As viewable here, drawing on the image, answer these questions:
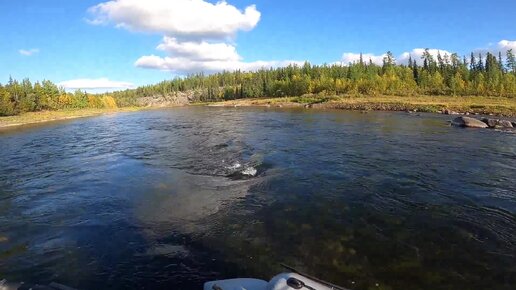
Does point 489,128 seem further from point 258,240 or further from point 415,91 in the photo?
point 415,91

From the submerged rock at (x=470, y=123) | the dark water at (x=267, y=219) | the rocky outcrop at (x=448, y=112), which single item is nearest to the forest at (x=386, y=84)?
the rocky outcrop at (x=448, y=112)

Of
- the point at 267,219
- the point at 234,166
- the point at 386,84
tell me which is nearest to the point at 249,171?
the point at 234,166

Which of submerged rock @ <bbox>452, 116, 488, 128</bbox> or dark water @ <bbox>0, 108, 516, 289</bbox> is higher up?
submerged rock @ <bbox>452, 116, 488, 128</bbox>

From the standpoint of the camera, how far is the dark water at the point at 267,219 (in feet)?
39.0

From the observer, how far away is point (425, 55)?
162750mm

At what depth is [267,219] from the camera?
16156 mm

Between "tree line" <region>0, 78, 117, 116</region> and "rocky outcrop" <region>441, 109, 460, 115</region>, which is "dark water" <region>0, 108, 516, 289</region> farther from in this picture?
"tree line" <region>0, 78, 117, 116</region>

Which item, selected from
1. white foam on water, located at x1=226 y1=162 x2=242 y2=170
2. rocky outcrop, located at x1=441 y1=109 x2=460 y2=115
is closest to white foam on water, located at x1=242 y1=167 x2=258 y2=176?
white foam on water, located at x1=226 y1=162 x2=242 y2=170

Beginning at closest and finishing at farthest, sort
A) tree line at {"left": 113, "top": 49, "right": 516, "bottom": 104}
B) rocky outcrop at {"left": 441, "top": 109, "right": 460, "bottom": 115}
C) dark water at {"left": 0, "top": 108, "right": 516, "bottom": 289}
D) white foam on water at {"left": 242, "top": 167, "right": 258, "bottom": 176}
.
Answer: dark water at {"left": 0, "top": 108, "right": 516, "bottom": 289} < white foam on water at {"left": 242, "top": 167, "right": 258, "bottom": 176} < rocky outcrop at {"left": 441, "top": 109, "right": 460, "bottom": 115} < tree line at {"left": 113, "top": 49, "right": 516, "bottom": 104}

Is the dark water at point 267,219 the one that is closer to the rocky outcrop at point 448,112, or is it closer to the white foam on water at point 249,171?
the white foam on water at point 249,171

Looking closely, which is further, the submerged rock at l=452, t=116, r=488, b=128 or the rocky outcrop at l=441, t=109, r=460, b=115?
the rocky outcrop at l=441, t=109, r=460, b=115

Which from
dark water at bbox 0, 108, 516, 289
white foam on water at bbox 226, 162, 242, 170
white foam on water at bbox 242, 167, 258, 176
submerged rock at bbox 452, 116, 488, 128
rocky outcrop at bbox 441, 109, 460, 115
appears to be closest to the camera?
dark water at bbox 0, 108, 516, 289

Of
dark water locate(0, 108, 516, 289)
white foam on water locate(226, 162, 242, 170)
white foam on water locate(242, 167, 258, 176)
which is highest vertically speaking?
white foam on water locate(226, 162, 242, 170)

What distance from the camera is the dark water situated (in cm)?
1188
